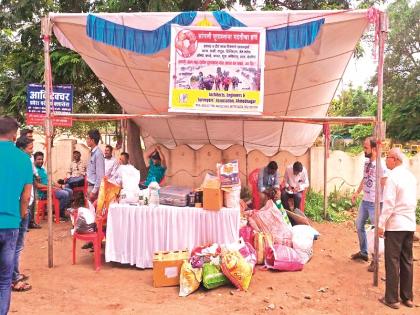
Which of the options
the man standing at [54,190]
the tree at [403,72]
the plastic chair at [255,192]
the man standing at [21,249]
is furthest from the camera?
the tree at [403,72]

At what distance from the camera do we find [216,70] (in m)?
4.92

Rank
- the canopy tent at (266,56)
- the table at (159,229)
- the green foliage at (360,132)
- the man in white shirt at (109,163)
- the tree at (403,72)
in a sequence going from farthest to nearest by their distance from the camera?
1. the green foliage at (360,132)
2. the tree at (403,72)
3. the man in white shirt at (109,163)
4. the table at (159,229)
5. the canopy tent at (266,56)

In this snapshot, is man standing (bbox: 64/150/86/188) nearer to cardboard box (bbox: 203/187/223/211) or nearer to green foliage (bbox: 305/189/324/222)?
cardboard box (bbox: 203/187/223/211)

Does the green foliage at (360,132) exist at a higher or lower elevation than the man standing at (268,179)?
higher

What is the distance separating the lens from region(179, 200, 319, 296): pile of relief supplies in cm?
446

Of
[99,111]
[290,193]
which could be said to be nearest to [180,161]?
[99,111]

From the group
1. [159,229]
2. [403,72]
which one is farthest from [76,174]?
[403,72]

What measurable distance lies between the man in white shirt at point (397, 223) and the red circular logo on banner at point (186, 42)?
2.47 m

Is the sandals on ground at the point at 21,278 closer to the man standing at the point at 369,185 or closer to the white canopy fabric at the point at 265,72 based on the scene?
the white canopy fabric at the point at 265,72

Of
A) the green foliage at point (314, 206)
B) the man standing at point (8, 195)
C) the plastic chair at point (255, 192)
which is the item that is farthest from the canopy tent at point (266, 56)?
the man standing at point (8, 195)

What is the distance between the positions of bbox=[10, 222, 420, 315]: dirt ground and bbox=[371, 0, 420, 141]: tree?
50.8 ft

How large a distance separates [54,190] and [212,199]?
4105 mm

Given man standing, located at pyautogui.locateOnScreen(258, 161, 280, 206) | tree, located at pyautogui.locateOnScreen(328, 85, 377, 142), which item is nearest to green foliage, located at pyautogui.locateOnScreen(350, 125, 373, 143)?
tree, located at pyautogui.locateOnScreen(328, 85, 377, 142)

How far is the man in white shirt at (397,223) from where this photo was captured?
157 inches
